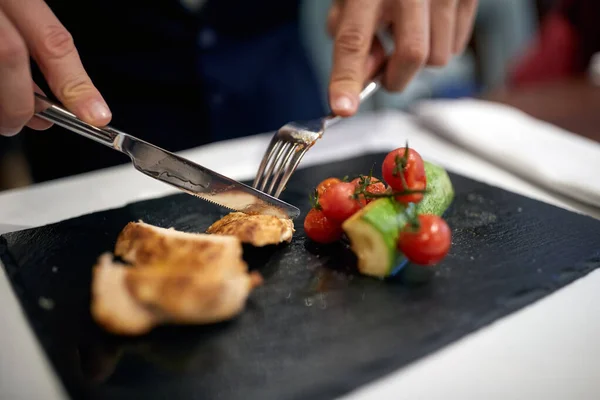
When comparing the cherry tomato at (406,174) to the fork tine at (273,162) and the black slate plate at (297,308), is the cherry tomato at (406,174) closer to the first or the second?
the black slate plate at (297,308)

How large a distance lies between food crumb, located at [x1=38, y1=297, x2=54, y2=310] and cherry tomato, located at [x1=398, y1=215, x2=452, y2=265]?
32.5 inches

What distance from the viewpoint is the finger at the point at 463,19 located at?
222 centimetres

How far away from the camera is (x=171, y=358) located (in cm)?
106

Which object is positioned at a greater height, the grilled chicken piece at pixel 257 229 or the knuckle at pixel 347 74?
the knuckle at pixel 347 74

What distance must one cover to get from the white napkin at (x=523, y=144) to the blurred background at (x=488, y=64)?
18.8 inches

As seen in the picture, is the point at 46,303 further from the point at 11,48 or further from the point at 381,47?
the point at 381,47

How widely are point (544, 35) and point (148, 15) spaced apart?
352 cm

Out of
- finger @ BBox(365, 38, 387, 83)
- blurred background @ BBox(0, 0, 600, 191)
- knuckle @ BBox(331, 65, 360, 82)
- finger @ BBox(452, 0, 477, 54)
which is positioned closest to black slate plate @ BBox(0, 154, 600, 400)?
knuckle @ BBox(331, 65, 360, 82)

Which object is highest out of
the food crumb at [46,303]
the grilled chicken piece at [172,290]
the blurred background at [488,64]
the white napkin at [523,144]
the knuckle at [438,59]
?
the knuckle at [438,59]

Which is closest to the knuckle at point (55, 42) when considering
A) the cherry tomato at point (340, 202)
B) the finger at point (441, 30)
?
the cherry tomato at point (340, 202)

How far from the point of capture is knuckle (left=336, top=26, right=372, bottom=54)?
1937mm

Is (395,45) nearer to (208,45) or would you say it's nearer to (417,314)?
(208,45)

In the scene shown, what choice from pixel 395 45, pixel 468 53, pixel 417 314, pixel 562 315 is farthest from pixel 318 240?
pixel 468 53

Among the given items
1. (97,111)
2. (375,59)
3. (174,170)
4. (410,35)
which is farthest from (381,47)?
(97,111)
